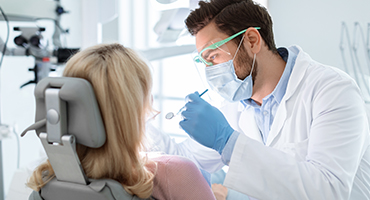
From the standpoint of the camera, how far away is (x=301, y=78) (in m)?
1.40

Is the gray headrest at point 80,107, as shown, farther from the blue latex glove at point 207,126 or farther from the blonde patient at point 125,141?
the blue latex glove at point 207,126

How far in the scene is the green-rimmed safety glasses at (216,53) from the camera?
1433 mm

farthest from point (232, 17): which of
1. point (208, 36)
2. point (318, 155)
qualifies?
point (318, 155)

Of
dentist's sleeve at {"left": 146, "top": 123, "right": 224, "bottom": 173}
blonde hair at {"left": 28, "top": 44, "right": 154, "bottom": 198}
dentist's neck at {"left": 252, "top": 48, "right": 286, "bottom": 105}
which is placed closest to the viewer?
blonde hair at {"left": 28, "top": 44, "right": 154, "bottom": 198}

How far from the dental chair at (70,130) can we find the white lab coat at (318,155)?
0.45m

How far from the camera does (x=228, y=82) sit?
149 centimetres

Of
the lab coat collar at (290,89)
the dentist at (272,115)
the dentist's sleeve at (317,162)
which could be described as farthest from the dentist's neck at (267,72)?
the dentist's sleeve at (317,162)

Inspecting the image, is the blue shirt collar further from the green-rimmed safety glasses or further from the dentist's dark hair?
the green-rimmed safety glasses

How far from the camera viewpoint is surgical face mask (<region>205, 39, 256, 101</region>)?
4.78ft

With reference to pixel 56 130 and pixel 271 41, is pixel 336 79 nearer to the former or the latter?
pixel 271 41

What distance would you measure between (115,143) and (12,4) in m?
1.71

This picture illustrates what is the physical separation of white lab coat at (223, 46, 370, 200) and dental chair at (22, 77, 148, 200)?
448 millimetres

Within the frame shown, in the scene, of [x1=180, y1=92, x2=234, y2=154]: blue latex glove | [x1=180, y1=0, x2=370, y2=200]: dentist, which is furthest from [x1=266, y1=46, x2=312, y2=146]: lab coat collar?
[x1=180, y1=92, x2=234, y2=154]: blue latex glove

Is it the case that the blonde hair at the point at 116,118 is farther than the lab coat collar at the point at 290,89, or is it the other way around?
the lab coat collar at the point at 290,89
